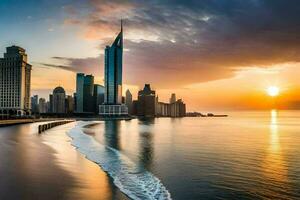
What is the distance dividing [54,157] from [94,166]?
650 centimetres

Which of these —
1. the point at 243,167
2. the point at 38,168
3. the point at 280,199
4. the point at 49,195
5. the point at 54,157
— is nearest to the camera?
the point at 49,195

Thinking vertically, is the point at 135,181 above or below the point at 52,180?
below

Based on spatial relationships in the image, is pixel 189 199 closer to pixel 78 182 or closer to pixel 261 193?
pixel 261 193

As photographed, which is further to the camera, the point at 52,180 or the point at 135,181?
the point at 135,181

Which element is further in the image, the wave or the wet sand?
the wave

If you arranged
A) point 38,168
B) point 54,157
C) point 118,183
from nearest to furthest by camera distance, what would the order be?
point 118,183 < point 38,168 < point 54,157

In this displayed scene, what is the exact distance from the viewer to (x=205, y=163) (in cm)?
3509

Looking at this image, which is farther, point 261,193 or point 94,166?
point 94,166

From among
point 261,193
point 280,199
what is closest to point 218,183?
point 261,193

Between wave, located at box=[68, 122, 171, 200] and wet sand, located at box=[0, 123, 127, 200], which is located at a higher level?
wet sand, located at box=[0, 123, 127, 200]

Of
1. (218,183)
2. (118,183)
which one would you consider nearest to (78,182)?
(118,183)

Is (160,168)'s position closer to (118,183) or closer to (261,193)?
(118,183)

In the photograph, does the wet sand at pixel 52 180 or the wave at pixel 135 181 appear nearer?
the wet sand at pixel 52 180

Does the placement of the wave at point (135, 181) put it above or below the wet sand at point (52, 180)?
below
